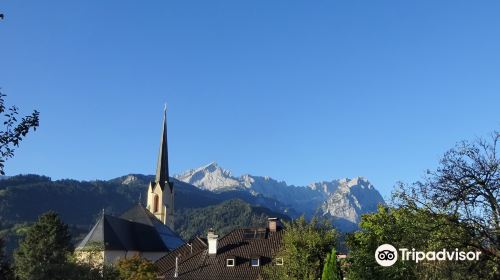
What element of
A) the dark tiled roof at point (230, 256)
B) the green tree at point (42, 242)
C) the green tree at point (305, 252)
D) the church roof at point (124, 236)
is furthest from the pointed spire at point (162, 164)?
the green tree at point (305, 252)

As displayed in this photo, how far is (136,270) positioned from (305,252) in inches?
756

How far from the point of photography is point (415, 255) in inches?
981

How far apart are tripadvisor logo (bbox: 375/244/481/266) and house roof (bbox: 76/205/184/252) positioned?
159 feet

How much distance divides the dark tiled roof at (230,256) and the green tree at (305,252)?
40.2ft

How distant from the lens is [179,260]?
55.1 m

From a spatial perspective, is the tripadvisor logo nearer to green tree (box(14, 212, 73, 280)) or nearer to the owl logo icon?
the owl logo icon

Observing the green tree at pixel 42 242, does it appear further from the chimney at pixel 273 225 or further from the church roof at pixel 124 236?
the chimney at pixel 273 225

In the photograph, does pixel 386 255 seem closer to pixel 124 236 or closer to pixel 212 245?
pixel 212 245

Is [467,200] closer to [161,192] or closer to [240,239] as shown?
[240,239]

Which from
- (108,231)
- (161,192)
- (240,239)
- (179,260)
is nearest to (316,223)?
(240,239)

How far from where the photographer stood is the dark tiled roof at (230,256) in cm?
5006

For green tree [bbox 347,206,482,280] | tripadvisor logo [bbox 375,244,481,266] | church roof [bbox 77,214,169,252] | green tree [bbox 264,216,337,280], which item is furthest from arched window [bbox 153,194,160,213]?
tripadvisor logo [bbox 375,244,481,266]

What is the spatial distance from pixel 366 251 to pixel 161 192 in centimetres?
7632

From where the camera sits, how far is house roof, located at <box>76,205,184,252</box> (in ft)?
262
